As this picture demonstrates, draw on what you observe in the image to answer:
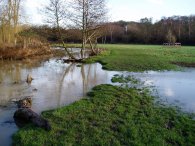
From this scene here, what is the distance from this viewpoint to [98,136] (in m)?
7.81

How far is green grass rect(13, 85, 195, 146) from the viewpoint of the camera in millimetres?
7582

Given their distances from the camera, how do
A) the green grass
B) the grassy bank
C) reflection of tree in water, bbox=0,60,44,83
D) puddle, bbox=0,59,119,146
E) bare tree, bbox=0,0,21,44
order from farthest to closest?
bare tree, bbox=0,0,21,44
the grassy bank
reflection of tree in water, bbox=0,60,44,83
puddle, bbox=0,59,119,146
the green grass

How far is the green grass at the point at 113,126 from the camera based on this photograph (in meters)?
7.58

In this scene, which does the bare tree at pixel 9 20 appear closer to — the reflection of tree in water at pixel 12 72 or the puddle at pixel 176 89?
the reflection of tree in water at pixel 12 72

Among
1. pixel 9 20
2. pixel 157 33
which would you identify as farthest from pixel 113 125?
pixel 157 33

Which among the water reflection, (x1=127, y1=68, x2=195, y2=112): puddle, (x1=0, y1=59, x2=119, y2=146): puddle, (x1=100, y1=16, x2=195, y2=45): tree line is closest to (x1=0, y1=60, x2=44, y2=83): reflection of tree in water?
(x1=0, y1=59, x2=119, y2=146): puddle

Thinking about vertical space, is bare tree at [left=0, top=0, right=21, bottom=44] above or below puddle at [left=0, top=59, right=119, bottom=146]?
above

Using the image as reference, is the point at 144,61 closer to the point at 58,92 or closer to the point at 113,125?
the point at 58,92

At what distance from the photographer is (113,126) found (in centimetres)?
857

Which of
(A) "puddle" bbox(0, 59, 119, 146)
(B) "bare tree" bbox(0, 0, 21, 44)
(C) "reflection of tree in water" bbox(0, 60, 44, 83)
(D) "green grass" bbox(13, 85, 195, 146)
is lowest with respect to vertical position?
(D) "green grass" bbox(13, 85, 195, 146)

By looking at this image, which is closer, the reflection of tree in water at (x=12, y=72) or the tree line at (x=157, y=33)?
the reflection of tree in water at (x=12, y=72)

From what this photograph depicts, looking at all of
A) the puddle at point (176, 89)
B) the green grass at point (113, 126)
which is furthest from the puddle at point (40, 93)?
the puddle at point (176, 89)

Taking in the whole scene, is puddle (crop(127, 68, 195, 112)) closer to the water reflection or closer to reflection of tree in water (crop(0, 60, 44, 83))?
the water reflection

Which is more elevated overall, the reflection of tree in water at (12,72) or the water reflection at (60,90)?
the reflection of tree in water at (12,72)
